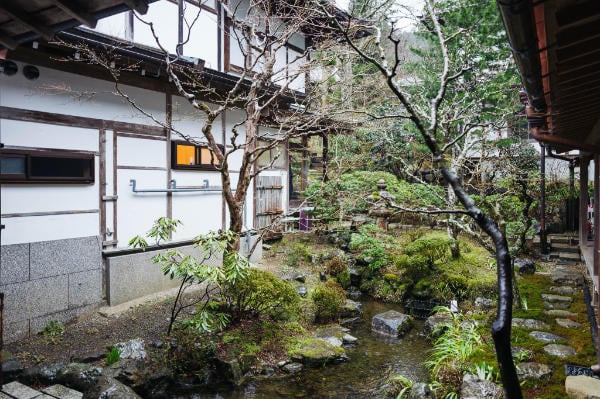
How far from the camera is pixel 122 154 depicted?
→ 949 cm

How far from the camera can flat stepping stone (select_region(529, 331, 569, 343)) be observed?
6.64 m

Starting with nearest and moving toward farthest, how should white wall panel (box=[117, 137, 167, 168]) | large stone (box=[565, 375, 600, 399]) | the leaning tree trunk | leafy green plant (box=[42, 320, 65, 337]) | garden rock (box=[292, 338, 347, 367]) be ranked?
the leaning tree trunk, large stone (box=[565, 375, 600, 399]), leafy green plant (box=[42, 320, 65, 337]), garden rock (box=[292, 338, 347, 367]), white wall panel (box=[117, 137, 167, 168])

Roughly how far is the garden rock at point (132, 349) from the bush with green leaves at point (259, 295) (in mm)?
1881

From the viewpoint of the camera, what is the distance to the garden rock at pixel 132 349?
710 cm

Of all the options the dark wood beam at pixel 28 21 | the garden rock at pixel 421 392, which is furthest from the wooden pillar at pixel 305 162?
the dark wood beam at pixel 28 21

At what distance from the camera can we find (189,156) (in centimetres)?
1126

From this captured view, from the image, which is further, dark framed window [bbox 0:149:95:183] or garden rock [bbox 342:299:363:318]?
garden rock [bbox 342:299:363:318]

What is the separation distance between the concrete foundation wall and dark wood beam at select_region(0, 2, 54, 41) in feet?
19.0

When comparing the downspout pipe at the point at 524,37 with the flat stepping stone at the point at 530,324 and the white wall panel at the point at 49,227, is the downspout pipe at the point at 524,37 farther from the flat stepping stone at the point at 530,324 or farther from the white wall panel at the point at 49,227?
the white wall panel at the point at 49,227

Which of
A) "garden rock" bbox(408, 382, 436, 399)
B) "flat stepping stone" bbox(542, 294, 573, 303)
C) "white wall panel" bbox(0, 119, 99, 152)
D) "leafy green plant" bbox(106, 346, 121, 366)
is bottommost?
"garden rock" bbox(408, 382, 436, 399)

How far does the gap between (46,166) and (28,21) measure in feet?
18.7

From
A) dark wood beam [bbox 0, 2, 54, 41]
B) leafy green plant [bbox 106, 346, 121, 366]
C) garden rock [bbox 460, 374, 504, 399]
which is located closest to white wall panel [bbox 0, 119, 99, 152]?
leafy green plant [bbox 106, 346, 121, 366]

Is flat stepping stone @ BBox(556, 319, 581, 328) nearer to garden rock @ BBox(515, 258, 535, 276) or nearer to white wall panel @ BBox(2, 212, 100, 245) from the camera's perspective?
garden rock @ BBox(515, 258, 535, 276)

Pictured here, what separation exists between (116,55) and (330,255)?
8777mm
